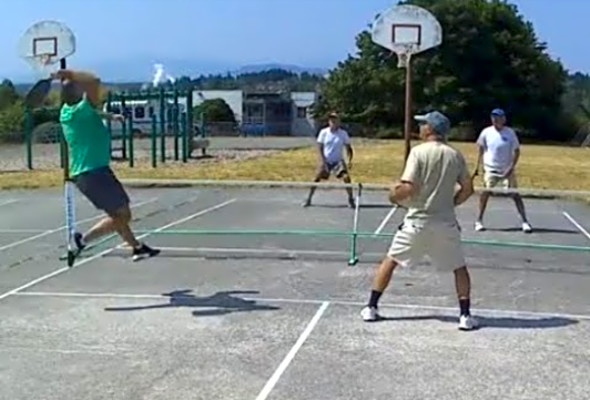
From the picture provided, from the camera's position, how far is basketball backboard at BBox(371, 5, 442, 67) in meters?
14.1

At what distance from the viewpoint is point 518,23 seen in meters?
72.0

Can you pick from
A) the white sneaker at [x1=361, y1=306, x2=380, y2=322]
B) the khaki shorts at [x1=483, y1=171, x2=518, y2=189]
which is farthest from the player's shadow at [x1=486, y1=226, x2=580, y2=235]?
the white sneaker at [x1=361, y1=306, x2=380, y2=322]

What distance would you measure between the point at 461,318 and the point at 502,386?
1542mm

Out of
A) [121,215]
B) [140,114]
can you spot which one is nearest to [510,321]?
[121,215]

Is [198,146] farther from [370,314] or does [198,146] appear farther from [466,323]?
[466,323]

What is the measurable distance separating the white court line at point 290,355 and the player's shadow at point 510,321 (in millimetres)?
592

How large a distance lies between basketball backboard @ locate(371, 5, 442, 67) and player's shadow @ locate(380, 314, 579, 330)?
691cm

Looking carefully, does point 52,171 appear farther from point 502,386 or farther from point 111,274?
point 502,386

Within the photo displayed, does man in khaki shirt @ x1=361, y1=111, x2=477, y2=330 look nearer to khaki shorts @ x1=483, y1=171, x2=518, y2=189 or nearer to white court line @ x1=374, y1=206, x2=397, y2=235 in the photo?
white court line @ x1=374, y1=206, x2=397, y2=235

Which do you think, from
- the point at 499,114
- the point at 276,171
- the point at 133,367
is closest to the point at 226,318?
the point at 133,367

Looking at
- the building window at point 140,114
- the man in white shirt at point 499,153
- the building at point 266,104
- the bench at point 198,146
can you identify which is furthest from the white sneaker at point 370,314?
the building at point 266,104

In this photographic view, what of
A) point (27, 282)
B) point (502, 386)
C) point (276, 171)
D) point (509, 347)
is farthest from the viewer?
point (276, 171)

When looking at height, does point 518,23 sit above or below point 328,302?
above

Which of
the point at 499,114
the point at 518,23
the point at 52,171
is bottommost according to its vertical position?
the point at 52,171
